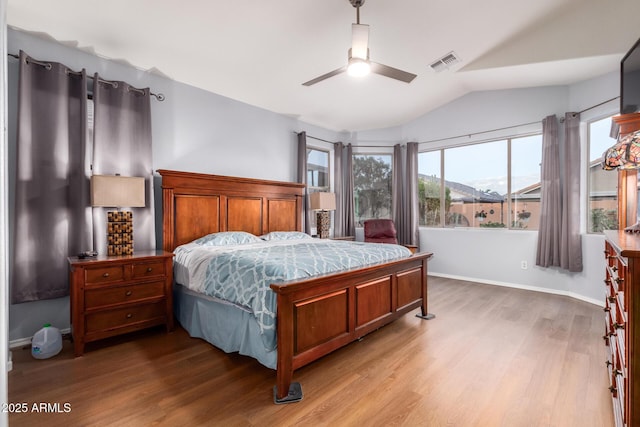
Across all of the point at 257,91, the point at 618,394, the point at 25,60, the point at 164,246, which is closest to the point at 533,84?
the point at 257,91

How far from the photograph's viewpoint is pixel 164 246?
3396 mm

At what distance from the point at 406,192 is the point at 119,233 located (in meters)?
4.58

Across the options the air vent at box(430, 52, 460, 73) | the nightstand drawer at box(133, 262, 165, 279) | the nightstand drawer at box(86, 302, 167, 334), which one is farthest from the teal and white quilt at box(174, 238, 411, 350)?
the air vent at box(430, 52, 460, 73)

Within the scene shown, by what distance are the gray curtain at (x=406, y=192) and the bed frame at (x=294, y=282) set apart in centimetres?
Answer: 195

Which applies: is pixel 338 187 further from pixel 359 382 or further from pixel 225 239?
pixel 359 382

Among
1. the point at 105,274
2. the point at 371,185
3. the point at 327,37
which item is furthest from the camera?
the point at 371,185

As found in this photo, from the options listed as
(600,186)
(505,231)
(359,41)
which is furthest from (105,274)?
(600,186)

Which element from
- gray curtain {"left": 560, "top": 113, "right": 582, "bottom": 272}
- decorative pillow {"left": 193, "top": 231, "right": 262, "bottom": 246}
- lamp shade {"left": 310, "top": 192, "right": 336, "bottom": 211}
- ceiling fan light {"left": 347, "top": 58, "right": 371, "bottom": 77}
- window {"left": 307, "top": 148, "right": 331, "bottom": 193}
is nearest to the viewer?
ceiling fan light {"left": 347, "top": 58, "right": 371, "bottom": 77}

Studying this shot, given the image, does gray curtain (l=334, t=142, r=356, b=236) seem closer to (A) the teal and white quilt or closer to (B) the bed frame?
(B) the bed frame

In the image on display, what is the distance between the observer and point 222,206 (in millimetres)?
3928

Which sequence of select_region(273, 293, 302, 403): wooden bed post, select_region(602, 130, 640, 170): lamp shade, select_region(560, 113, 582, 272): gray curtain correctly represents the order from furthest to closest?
select_region(560, 113, 582, 272): gray curtain → select_region(273, 293, 302, 403): wooden bed post → select_region(602, 130, 640, 170): lamp shade

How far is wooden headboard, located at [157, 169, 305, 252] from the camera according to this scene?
3.47m

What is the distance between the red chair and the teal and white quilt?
6.95ft

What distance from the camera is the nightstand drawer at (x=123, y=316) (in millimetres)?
2539
